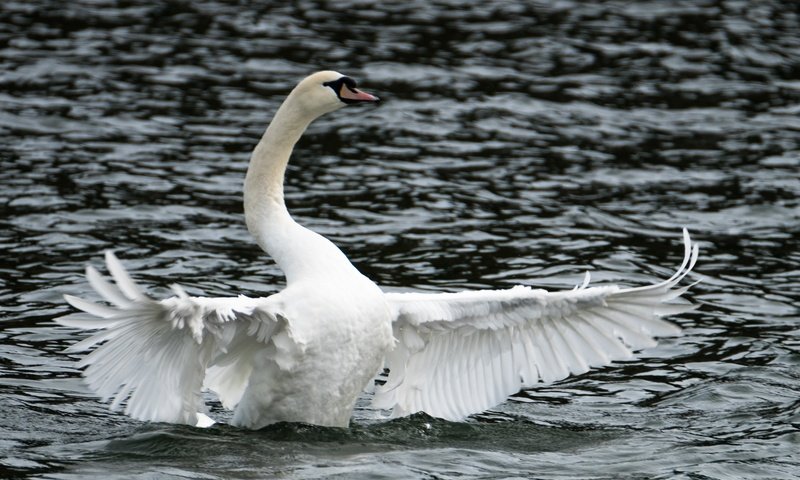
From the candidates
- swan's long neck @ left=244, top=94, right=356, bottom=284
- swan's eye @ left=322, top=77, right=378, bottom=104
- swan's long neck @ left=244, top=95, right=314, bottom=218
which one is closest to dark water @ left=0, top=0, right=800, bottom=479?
swan's long neck @ left=244, top=94, right=356, bottom=284

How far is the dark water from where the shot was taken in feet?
28.3

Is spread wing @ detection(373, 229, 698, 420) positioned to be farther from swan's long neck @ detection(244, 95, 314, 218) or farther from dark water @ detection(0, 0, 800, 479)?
swan's long neck @ detection(244, 95, 314, 218)

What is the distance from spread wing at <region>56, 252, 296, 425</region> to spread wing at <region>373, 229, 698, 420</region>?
3.59 feet

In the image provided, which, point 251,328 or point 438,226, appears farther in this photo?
point 438,226

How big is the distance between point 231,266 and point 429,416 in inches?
145

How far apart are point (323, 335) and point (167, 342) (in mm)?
907

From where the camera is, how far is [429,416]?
9.28 m

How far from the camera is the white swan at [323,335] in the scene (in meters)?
7.75

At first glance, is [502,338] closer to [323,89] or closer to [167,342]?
[323,89]

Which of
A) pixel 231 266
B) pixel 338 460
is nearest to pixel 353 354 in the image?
pixel 338 460

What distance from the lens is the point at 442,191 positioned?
47.9 ft

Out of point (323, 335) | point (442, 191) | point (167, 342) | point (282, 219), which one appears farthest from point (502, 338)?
point (442, 191)

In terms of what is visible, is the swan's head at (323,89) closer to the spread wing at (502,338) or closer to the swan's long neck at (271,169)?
the swan's long neck at (271,169)

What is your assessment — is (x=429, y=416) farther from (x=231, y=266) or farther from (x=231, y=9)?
(x=231, y=9)
